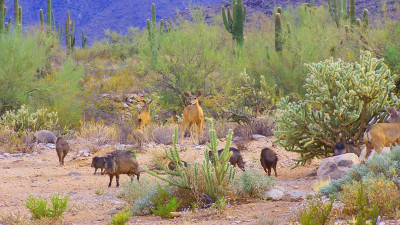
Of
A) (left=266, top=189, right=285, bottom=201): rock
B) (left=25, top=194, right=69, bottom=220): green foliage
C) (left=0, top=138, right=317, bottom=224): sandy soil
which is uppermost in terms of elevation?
(left=25, top=194, right=69, bottom=220): green foliage

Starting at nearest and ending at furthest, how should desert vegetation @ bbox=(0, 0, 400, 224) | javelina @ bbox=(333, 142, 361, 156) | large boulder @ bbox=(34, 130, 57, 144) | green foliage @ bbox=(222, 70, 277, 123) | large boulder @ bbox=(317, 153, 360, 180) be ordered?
desert vegetation @ bbox=(0, 0, 400, 224)
large boulder @ bbox=(317, 153, 360, 180)
javelina @ bbox=(333, 142, 361, 156)
large boulder @ bbox=(34, 130, 57, 144)
green foliage @ bbox=(222, 70, 277, 123)

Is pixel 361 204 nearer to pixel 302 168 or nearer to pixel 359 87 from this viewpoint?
pixel 359 87

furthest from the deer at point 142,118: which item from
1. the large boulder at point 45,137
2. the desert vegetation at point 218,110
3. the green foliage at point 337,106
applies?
the green foliage at point 337,106

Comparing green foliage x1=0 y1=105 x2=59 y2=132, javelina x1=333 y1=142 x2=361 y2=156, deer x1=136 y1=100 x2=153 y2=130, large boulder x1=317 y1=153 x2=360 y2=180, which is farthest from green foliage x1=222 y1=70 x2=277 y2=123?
large boulder x1=317 y1=153 x2=360 y2=180

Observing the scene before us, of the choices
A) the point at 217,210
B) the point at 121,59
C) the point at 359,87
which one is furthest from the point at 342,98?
the point at 121,59

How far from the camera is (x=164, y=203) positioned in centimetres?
675

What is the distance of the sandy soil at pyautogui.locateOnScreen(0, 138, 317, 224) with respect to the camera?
20.4 ft

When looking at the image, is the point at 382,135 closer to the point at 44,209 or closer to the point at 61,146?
the point at 44,209

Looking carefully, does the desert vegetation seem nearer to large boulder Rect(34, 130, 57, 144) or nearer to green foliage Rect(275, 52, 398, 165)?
green foliage Rect(275, 52, 398, 165)

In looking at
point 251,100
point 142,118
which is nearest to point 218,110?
point 251,100

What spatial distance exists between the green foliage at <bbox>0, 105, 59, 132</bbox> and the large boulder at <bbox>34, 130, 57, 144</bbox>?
2.11ft

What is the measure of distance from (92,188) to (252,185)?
348cm

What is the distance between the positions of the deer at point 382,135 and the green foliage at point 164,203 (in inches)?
131

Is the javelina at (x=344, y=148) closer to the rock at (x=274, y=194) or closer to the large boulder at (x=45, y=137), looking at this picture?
the rock at (x=274, y=194)
